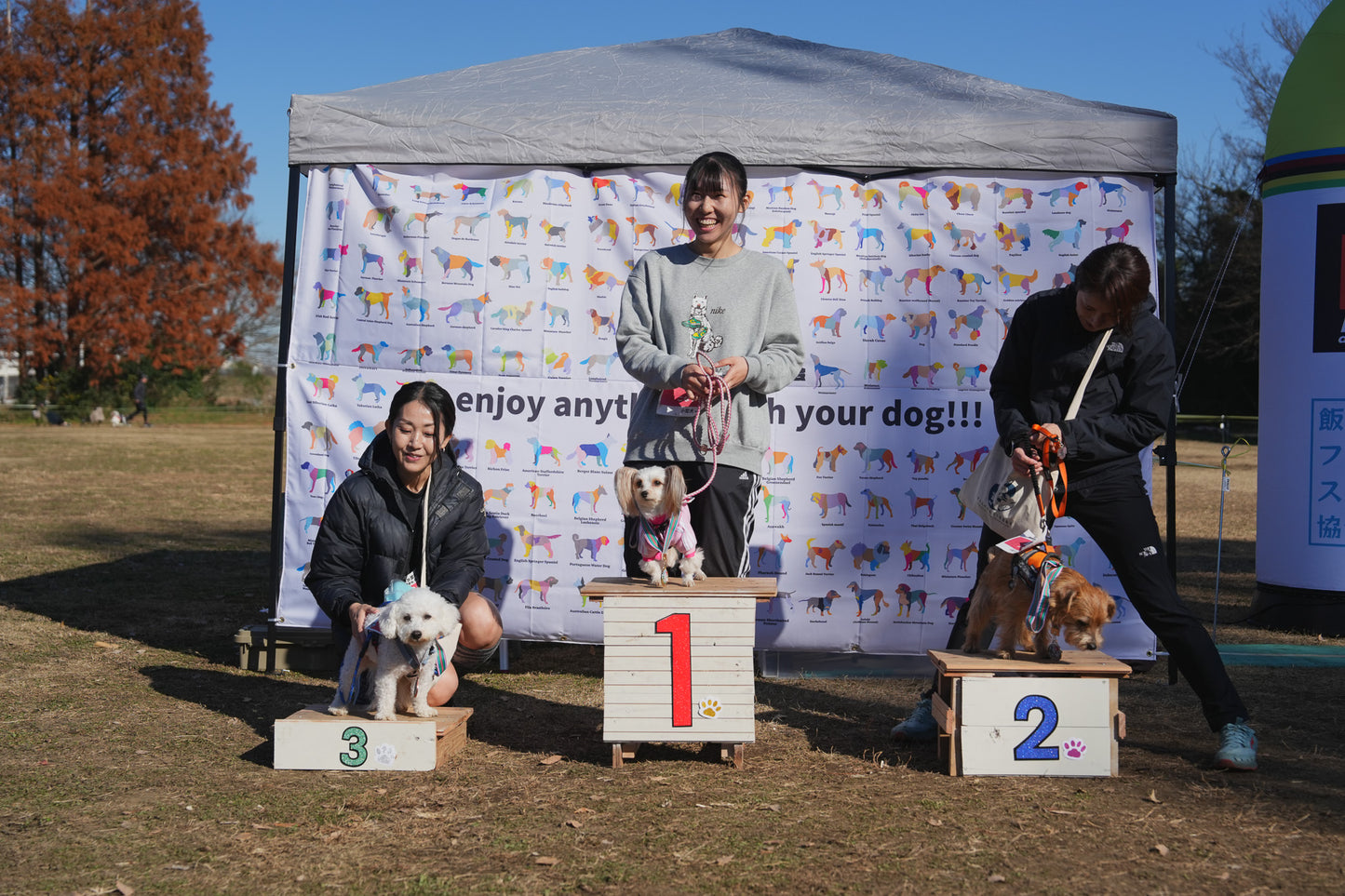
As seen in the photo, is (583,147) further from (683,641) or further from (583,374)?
(683,641)

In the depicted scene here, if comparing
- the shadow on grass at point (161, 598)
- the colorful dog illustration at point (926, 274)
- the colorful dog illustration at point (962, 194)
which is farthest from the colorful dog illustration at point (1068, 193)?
the shadow on grass at point (161, 598)

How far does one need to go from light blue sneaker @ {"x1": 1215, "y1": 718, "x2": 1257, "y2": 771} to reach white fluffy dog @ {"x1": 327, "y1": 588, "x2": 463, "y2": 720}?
9.41ft

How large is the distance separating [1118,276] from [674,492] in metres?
1.75

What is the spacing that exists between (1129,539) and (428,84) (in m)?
4.32

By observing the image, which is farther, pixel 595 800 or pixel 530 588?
pixel 530 588

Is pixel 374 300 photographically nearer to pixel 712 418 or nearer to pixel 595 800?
pixel 712 418

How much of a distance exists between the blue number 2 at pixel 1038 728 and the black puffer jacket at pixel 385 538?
2.18m

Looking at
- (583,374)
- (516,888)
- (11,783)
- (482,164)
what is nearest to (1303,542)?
(583,374)

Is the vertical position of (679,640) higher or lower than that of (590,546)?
lower

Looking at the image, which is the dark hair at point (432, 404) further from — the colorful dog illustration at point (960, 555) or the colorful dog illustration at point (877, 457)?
the colorful dog illustration at point (960, 555)

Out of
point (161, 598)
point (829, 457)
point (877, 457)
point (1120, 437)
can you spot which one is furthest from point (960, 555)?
point (161, 598)

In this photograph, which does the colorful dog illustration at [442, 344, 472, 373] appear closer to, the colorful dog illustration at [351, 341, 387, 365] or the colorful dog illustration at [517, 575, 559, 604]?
the colorful dog illustration at [351, 341, 387, 365]

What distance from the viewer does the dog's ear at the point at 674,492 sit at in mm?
3826

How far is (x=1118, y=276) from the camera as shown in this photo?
3.78 metres
